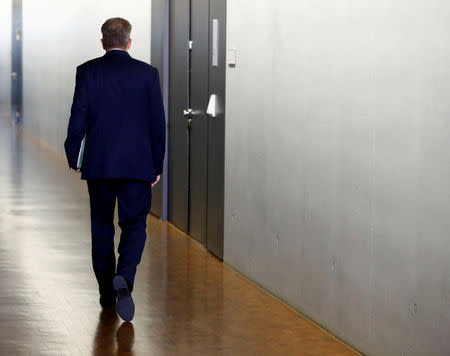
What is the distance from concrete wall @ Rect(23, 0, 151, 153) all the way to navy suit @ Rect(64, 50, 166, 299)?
4372 millimetres

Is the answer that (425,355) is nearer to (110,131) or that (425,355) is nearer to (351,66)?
(351,66)

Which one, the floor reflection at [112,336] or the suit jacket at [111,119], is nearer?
the floor reflection at [112,336]

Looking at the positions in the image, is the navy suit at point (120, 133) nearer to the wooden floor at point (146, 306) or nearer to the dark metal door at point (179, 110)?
the wooden floor at point (146, 306)

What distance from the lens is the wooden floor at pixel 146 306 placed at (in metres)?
4.91

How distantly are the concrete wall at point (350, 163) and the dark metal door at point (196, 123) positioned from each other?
52 cm

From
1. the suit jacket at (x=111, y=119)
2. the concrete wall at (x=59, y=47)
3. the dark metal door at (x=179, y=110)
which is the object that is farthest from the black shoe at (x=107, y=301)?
the concrete wall at (x=59, y=47)

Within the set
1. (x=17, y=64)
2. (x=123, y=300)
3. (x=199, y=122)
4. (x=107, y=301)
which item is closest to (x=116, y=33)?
(x=123, y=300)

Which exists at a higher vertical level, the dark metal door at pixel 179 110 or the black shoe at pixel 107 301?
the dark metal door at pixel 179 110

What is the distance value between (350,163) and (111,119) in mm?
1340

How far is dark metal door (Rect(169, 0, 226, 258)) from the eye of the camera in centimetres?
721

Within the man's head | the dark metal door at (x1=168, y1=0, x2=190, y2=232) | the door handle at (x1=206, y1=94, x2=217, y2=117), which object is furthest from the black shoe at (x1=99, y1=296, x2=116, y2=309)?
the dark metal door at (x1=168, y1=0, x2=190, y2=232)

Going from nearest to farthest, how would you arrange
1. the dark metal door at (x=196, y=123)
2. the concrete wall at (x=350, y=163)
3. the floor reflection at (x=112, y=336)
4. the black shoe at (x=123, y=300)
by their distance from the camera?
the concrete wall at (x=350, y=163) → the floor reflection at (x=112, y=336) → the black shoe at (x=123, y=300) → the dark metal door at (x=196, y=123)

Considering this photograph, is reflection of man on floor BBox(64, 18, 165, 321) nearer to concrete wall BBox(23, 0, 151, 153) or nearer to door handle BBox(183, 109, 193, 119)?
door handle BBox(183, 109, 193, 119)

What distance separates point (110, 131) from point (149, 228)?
342 centimetres
